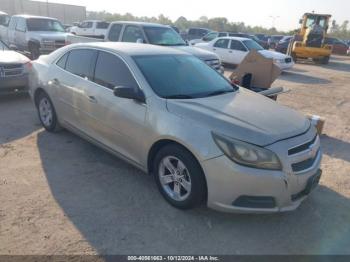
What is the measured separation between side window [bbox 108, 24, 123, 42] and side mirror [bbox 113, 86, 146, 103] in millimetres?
6881

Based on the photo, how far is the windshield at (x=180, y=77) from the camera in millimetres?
4086

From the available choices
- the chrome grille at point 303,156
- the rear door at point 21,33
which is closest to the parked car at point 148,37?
the rear door at point 21,33

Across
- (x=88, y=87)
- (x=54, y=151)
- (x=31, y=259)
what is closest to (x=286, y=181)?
(x=31, y=259)

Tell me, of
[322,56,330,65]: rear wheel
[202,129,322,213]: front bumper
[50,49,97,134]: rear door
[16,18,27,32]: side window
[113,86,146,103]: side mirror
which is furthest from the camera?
[322,56,330,65]: rear wheel

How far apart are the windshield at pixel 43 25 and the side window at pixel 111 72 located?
36.5ft

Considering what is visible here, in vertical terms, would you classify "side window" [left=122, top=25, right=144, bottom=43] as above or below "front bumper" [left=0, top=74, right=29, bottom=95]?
above

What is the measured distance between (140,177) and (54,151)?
1.58 m

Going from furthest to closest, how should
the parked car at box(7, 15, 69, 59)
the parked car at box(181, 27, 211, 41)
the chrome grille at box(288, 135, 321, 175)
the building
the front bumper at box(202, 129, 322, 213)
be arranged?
the building
the parked car at box(181, 27, 211, 41)
the parked car at box(7, 15, 69, 59)
the chrome grille at box(288, 135, 321, 175)
the front bumper at box(202, 129, 322, 213)

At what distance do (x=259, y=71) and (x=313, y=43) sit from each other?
16.5 metres

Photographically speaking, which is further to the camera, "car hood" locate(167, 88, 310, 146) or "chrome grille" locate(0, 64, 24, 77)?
"chrome grille" locate(0, 64, 24, 77)

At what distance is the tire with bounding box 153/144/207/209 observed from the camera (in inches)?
136

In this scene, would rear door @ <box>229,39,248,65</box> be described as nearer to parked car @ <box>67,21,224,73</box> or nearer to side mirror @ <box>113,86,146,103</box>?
parked car @ <box>67,21,224,73</box>

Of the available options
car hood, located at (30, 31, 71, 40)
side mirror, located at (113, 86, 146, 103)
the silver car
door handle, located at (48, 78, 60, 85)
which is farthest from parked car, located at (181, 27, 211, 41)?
side mirror, located at (113, 86, 146, 103)

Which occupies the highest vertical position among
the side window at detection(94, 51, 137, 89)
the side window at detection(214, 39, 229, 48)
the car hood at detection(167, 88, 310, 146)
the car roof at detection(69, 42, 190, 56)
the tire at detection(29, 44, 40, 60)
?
the car roof at detection(69, 42, 190, 56)
